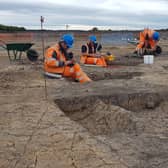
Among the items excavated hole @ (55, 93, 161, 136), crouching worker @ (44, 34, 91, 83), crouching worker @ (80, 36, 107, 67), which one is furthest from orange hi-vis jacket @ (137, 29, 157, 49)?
excavated hole @ (55, 93, 161, 136)

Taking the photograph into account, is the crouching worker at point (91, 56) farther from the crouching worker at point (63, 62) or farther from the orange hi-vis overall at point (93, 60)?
the crouching worker at point (63, 62)

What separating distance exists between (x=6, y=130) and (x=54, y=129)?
0.75 metres

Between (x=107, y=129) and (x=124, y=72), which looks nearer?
(x=107, y=129)

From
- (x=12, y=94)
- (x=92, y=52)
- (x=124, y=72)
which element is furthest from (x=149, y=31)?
(x=12, y=94)

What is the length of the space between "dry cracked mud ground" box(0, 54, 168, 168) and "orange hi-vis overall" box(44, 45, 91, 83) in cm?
24

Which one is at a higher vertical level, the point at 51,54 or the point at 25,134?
the point at 51,54

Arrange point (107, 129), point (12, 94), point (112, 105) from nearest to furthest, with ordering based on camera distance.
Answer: point (107, 129) < point (112, 105) < point (12, 94)

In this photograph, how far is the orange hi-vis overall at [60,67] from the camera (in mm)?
12000

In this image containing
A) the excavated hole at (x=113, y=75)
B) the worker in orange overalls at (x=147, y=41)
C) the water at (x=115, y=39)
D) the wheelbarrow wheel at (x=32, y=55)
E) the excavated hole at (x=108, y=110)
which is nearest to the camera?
the excavated hole at (x=108, y=110)

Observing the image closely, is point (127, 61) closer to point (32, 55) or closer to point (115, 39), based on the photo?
point (32, 55)

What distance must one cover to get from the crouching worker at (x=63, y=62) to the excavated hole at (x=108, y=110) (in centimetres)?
261

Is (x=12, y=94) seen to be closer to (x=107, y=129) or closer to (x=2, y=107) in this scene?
(x=2, y=107)

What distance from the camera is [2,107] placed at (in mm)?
8539

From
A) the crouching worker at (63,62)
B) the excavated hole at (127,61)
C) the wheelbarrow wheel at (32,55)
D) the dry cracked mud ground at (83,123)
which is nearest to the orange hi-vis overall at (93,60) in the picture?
the excavated hole at (127,61)
